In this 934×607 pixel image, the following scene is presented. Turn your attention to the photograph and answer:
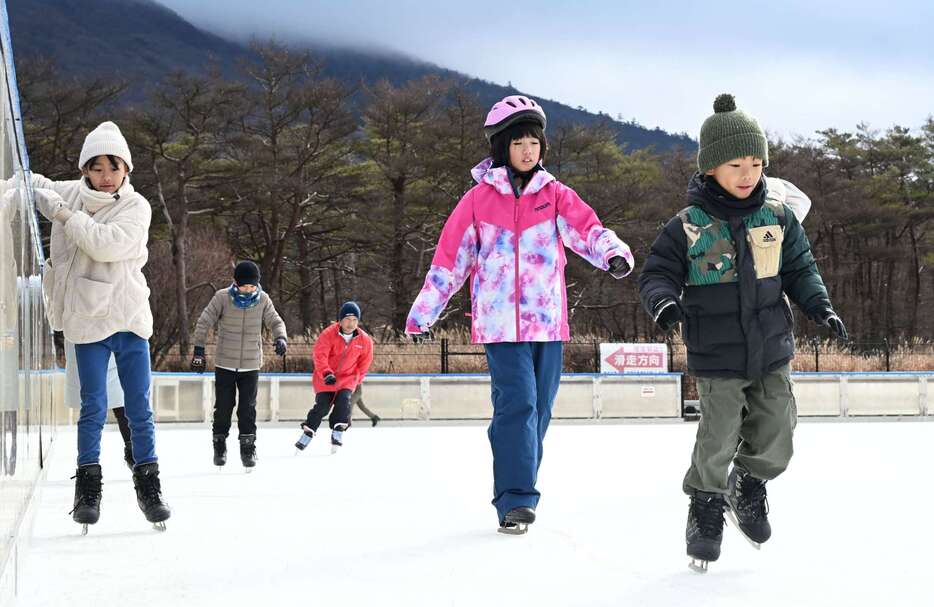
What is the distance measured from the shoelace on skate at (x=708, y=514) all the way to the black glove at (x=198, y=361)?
13.6 ft

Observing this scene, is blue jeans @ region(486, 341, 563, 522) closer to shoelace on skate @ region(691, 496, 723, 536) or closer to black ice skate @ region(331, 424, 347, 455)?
shoelace on skate @ region(691, 496, 723, 536)

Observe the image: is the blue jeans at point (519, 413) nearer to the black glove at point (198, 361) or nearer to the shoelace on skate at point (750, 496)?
the shoelace on skate at point (750, 496)

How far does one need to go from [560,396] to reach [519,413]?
41.0 feet

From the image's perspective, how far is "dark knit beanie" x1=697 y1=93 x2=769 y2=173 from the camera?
4.01 metres

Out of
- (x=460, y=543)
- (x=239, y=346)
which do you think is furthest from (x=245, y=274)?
(x=460, y=543)

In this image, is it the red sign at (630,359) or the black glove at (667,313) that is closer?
the black glove at (667,313)

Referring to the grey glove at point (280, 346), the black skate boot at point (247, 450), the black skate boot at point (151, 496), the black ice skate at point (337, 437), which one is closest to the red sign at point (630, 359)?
the black ice skate at point (337, 437)

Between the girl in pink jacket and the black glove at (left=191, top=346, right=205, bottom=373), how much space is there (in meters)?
2.71

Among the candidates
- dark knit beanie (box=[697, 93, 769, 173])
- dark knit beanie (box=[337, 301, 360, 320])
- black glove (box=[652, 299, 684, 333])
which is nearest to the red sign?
dark knit beanie (box=[337, 301, 360, 320])

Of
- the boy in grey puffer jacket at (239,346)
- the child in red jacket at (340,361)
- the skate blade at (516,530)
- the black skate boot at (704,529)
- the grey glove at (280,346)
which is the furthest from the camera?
the child in red jacket at (340,361)

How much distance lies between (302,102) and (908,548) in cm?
3538

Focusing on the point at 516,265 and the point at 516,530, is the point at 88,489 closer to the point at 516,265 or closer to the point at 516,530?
the point at 516,530

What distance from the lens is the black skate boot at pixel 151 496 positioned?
15.0ft

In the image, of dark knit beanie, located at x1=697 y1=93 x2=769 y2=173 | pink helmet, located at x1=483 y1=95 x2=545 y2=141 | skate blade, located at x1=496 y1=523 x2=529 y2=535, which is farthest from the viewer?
pink helmet, located at x1=483 y1=95 x2=545 y2=141
